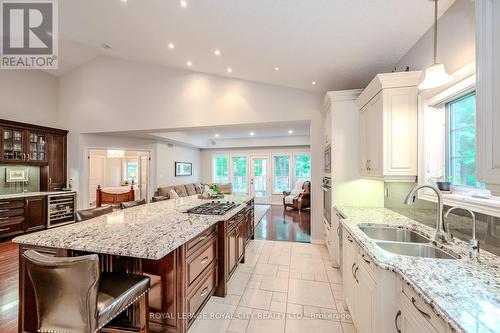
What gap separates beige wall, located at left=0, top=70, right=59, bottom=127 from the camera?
4605mm

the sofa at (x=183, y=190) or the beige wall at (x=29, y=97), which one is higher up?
the beige wall at (x=29, y=97)

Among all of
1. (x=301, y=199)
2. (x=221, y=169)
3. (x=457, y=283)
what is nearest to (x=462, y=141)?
(x=457, y=283)

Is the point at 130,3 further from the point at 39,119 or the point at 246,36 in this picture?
the point at 39,119

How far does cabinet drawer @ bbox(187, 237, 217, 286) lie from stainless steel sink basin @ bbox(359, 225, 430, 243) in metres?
1.51

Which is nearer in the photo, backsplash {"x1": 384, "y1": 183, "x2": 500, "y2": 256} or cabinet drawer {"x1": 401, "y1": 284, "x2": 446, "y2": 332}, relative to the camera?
cabinet drawer {"x1": 401, "y1": 284, "x2": 446, "y2": 332}

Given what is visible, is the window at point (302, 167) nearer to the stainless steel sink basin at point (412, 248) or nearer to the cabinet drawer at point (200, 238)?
the cabinet drawer at point (200, 238)

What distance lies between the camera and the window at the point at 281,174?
907 centimetres

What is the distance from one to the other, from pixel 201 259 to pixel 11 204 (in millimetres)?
4744

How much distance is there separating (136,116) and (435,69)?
5.36 metres

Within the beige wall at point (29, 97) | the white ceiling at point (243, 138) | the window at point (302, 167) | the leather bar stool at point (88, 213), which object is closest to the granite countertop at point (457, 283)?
the leather bar stool at point (88, 213)

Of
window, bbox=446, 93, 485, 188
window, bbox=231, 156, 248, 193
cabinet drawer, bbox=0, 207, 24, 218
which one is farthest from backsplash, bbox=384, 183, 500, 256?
window, bbox=231, 156, 248, 193

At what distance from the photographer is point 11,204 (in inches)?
166

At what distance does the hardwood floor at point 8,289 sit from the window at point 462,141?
4.13 metres

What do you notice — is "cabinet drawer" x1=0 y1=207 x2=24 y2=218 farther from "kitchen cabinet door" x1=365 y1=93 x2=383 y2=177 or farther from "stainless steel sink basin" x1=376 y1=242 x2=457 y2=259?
"kitchen cabinet door" x1=365 y1=93 x2=383 y2=177
